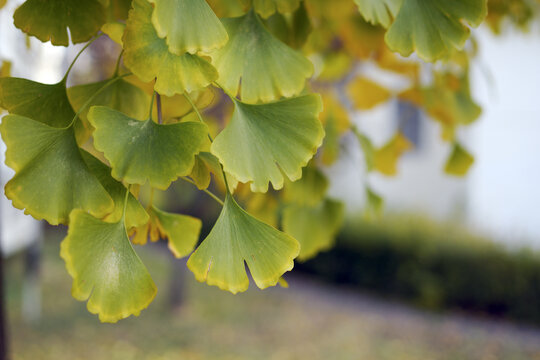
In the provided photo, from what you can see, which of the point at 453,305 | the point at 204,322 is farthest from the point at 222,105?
the point at 453,305

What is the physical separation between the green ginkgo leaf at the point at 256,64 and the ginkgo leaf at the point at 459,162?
53 centimetres

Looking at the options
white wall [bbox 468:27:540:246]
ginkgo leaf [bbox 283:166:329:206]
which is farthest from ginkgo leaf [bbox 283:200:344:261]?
white wall [bbox 468:27:540:246]

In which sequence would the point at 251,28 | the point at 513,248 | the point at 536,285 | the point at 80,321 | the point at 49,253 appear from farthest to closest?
the point at 49,253 < the point at 513,248 < the point at 536,285 < the point at 80,321 < the point at 251,28

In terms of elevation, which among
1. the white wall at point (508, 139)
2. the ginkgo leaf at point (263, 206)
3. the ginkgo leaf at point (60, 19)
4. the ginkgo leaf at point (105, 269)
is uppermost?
the ginkgo leaf at point (60, 19)

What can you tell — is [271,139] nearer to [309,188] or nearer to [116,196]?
[116,196]

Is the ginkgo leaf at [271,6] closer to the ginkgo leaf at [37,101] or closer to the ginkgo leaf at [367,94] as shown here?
the ginkgo leaf at [37,101]

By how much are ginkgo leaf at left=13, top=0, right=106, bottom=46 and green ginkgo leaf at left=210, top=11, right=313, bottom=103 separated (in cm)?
14

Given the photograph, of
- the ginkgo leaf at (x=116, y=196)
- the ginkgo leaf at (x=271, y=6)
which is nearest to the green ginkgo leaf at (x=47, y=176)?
the ginkgo leaf at (x=116, y=196)

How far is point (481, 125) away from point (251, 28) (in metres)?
5.56

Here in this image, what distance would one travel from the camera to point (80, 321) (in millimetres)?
3301

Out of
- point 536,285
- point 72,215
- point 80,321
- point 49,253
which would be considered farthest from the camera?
point 49,253

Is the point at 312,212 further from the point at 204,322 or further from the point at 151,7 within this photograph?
the point at 204,322

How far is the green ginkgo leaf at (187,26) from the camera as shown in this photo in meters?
0.40

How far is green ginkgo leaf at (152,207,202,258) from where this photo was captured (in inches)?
22.2
